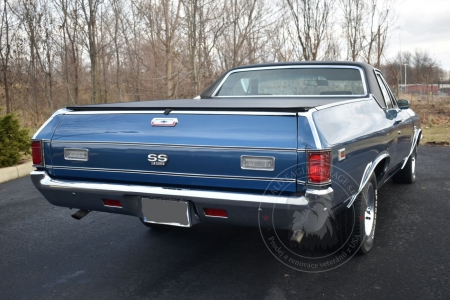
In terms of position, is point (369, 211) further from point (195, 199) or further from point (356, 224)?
point (195, 199)

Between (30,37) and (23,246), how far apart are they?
15.6 metres

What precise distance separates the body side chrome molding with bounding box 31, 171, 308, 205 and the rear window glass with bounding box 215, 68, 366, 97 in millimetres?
2126

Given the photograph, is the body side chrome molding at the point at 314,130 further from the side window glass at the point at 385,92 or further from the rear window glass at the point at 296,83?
the side window glass at the point at 385,92

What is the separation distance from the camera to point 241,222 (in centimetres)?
300

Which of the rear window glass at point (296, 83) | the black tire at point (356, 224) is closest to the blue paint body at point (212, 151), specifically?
the black tire at point (356, 224)

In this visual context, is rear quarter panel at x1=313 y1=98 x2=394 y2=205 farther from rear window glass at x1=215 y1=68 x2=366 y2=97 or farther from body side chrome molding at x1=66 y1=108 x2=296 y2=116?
rear window glass at x1=215 y1=68 x2=366 y2=97

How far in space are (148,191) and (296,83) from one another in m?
2.49

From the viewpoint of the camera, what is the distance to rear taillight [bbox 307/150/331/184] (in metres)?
2.74

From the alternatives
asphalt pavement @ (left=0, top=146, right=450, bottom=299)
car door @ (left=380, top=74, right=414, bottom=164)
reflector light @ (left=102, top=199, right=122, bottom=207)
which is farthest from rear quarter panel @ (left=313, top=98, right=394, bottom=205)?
reflector light @ (left=102, top=199, right=122, bottom=207)

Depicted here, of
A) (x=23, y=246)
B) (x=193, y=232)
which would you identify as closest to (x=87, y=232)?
(x=23, y=246)

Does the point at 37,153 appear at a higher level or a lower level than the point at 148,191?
higher

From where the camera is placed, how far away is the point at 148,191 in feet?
10.3

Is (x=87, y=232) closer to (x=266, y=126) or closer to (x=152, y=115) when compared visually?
(x=152, y=115)

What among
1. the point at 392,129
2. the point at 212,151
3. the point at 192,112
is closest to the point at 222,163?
the point at 212,151
